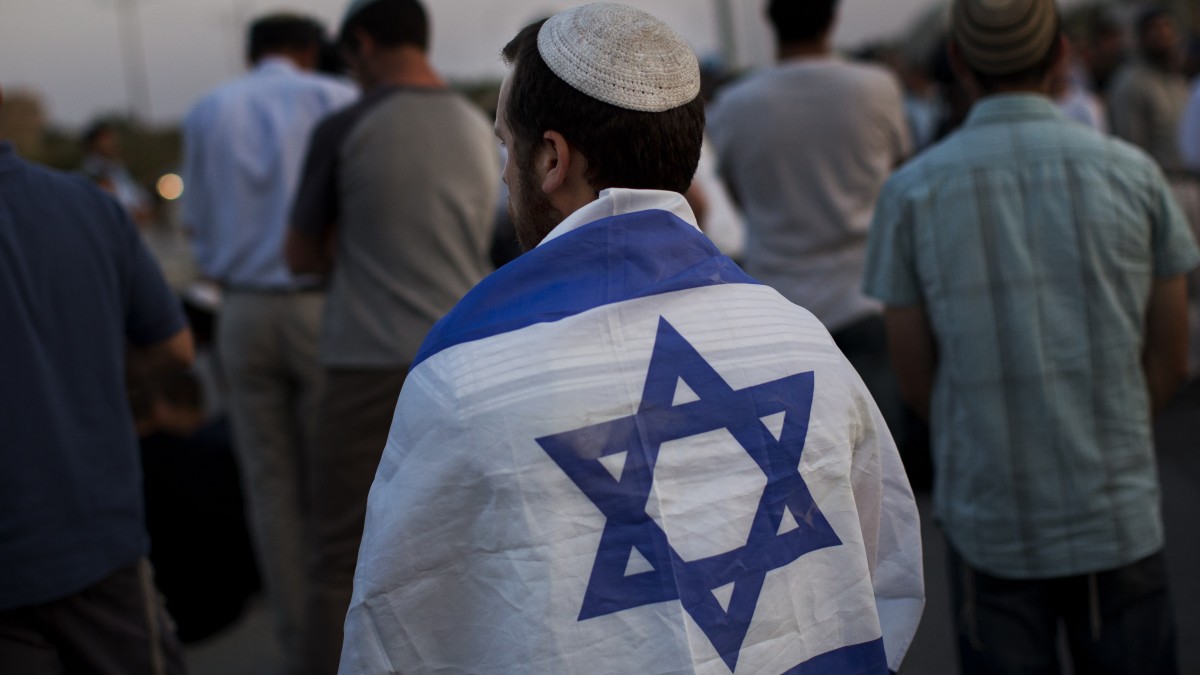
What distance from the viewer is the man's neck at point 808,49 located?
439 centimetres

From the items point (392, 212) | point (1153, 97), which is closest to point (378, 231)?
point (392, 212)

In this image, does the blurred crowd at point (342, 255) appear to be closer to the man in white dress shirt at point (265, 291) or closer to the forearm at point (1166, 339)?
the man in white dress shirt at point (265, 291)

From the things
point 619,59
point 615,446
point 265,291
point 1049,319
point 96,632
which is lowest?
point 265,291

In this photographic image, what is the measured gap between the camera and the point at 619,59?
1.63 metres

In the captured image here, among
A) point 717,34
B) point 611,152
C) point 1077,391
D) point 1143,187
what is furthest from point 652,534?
point 717,34

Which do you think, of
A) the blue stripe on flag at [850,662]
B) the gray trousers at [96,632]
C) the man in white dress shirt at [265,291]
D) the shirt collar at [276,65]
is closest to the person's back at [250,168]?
the man in white dress shirt at [265,291]

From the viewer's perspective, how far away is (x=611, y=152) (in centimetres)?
167

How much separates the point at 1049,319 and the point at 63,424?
1.99 meters

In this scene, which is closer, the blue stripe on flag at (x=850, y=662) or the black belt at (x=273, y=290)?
the blue stripe on flag at (x=850, y=662)

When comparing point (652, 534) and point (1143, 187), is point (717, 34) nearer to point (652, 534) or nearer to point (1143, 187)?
point (1143, 187)

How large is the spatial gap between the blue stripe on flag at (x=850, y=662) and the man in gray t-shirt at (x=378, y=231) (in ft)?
7.44

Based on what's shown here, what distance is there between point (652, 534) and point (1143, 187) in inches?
60.7

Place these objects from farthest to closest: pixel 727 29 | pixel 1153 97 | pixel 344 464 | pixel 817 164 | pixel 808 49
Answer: pixel 1153 97 < pixel 727 29 < pixel 808 49 < pixel 817 164 < pixel 344 464

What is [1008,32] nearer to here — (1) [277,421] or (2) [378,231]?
(2) [378,231]
